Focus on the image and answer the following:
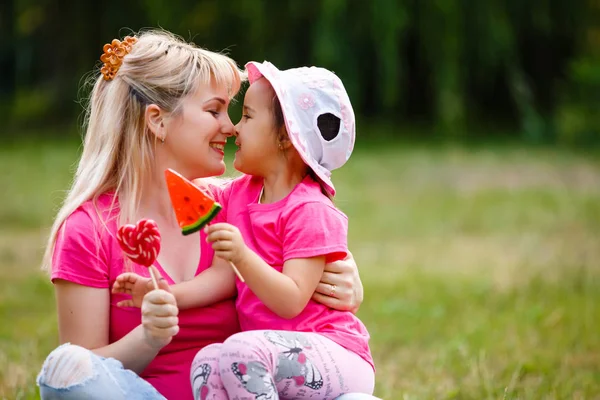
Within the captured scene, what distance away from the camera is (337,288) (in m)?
3.07

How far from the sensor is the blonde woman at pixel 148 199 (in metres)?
3.02

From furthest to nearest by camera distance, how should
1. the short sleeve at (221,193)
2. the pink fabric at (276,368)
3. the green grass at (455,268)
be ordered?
the green grass at (455,268), the short sleeve at (221,193), the pink fabric at (276,368)

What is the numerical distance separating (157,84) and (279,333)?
940mm

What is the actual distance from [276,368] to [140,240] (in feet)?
1.75

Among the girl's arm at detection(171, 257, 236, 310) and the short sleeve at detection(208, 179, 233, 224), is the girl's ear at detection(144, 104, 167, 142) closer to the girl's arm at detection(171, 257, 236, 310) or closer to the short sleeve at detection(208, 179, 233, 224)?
the short sleeve at detection(208, 179, 233, 224)

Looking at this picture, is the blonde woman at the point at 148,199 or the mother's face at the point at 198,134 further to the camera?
the mother's face at the point at 198,134

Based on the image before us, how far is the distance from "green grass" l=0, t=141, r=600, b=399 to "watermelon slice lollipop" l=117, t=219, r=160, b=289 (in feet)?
4.58

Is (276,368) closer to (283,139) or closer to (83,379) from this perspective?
(83,379)

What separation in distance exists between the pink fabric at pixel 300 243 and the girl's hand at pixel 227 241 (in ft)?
0.82

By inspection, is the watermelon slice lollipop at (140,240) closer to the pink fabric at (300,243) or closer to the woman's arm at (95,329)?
the woman's arm at (95,329)

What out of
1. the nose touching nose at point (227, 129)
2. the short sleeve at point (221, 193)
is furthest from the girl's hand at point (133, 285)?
the nose touching nose at point (227, 129)

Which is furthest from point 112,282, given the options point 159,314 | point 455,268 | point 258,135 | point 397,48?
point 397,48

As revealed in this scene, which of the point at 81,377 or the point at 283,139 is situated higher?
the point at 283,139

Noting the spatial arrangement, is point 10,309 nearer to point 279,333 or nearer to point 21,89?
point 279,333
